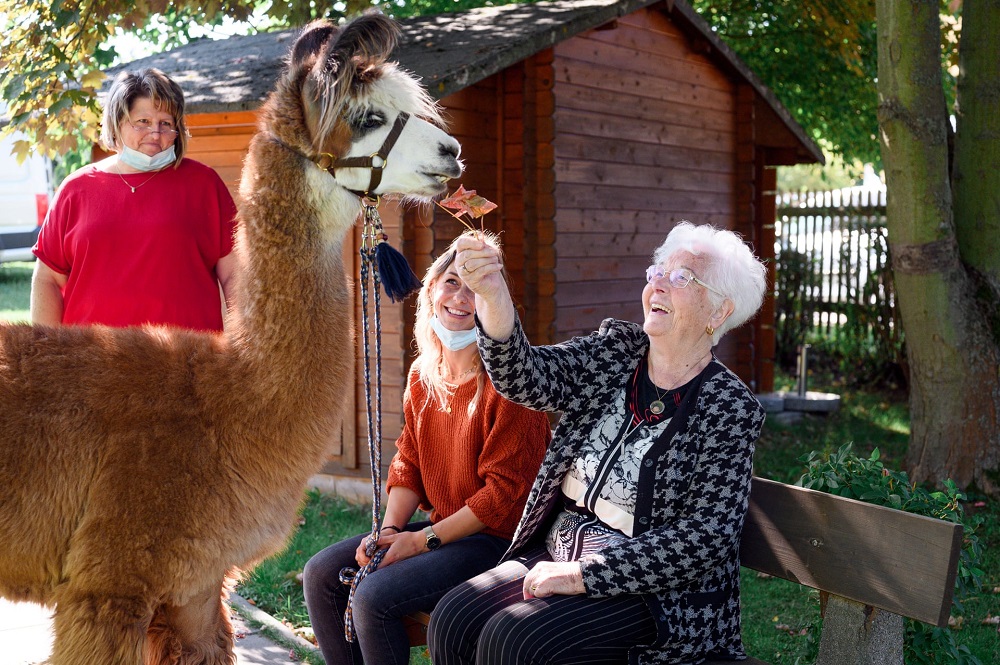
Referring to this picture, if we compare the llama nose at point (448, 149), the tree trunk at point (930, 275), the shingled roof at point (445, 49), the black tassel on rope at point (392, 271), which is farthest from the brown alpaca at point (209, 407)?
the tree trunk at point (930, 275)

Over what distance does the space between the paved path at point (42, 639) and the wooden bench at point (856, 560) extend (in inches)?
82.4

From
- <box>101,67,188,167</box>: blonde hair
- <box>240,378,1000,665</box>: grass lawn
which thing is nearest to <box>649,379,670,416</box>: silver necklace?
<box>240,378,1000,665</box>: grass lawn

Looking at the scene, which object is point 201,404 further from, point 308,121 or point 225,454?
point 308,121

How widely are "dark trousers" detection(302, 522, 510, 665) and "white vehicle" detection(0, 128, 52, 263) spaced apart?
16.4 m

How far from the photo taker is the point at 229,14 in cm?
684

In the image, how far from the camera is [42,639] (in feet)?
13.4

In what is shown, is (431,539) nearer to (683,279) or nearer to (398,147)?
(683,279)

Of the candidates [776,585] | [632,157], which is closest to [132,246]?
[776,585]

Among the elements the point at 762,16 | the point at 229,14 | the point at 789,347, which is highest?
the point at 762,16

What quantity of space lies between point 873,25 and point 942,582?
34.8 feet

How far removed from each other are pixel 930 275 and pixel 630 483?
3.93m

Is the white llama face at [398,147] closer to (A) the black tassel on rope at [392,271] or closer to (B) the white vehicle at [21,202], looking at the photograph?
(A) the black tassel on rope at [392,271]

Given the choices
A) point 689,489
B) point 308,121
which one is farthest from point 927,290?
point 308,121

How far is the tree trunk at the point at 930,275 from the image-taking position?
18.5ft
